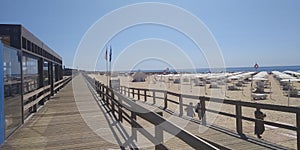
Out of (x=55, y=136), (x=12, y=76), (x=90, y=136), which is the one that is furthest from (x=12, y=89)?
(x=90, y=136)

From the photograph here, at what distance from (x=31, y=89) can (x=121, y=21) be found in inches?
222

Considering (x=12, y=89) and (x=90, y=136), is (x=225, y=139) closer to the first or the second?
(x=90, y=136)

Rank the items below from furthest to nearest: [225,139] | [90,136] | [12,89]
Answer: [12,89]
[90,136]
[225,139]

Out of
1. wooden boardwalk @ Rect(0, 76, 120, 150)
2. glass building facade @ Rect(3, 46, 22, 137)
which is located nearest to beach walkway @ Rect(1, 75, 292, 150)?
wooden boardwalk @ Rect(0, 76, 120, 150)

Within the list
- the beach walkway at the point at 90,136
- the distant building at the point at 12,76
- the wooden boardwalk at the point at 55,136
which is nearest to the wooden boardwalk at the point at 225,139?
the beach walkway at the point at 90,136

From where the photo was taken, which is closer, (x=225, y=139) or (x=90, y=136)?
(x=225, y=139)

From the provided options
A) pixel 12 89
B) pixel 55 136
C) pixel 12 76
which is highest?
pixel 12 76

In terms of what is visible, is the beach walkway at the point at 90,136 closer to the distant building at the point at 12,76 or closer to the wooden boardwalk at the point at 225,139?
the wooden boardwalk at the point at 225,139

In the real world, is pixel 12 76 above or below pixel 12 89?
above

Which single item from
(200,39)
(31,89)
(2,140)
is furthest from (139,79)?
(2,140)

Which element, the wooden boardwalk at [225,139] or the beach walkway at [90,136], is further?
the beach walkway at [90,136]

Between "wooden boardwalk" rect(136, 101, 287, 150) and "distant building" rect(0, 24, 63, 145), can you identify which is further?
"distant building" rect(0, 24, 63, 145)

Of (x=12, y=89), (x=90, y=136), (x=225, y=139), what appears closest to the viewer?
(x=225, y=139)

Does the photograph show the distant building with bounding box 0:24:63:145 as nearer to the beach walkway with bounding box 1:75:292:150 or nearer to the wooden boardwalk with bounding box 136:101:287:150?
the beach walkway with bounding box 1:75:292:150
